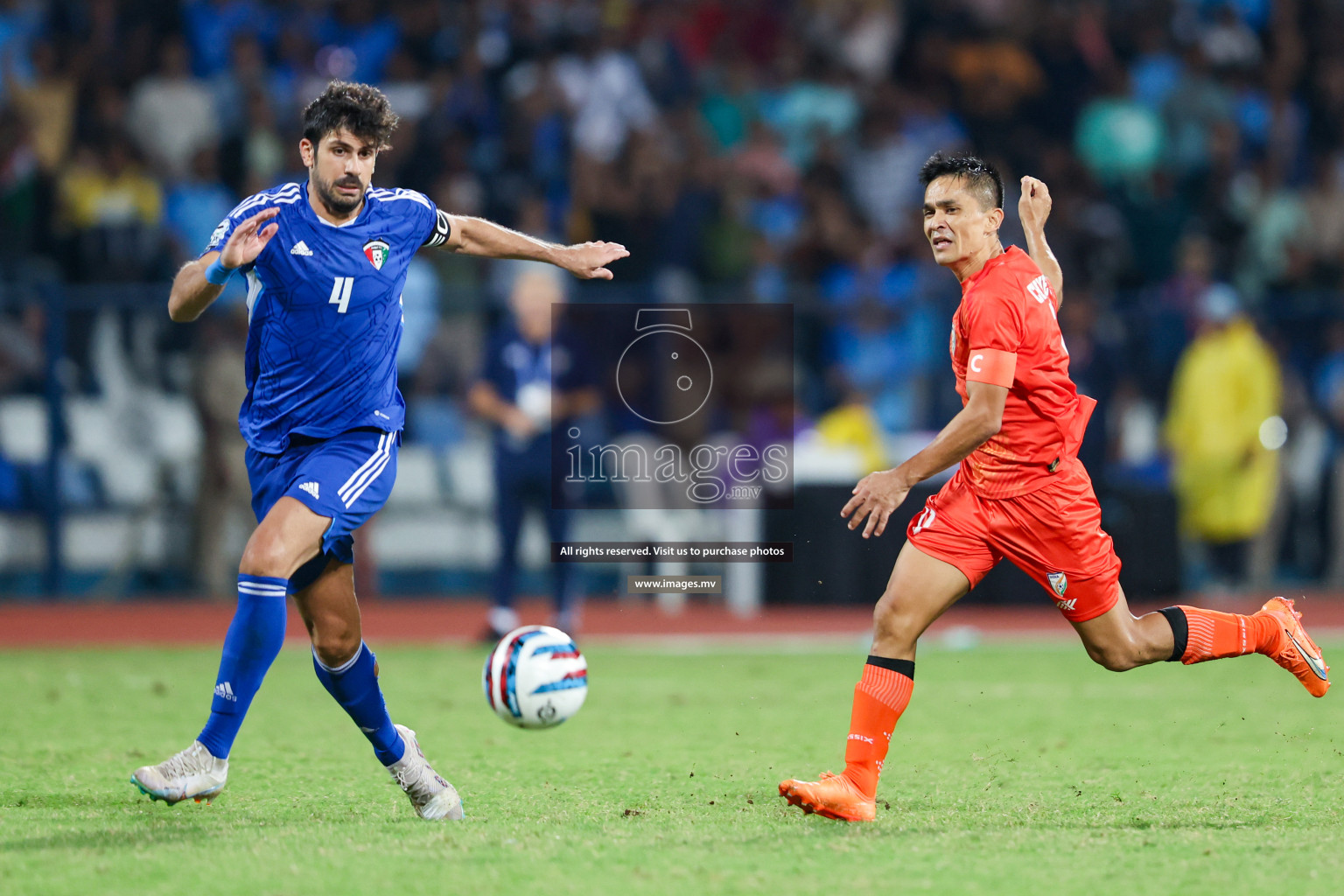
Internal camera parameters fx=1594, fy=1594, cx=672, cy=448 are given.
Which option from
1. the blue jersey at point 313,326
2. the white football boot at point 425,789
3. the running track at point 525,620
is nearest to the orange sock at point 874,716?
the white football boot at point 425,789

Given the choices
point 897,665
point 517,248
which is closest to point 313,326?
point 517,248

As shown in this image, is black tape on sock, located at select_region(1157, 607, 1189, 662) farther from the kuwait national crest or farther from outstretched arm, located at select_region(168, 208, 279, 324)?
outstretched arm, located at select_region(168, 208, 279, 324)

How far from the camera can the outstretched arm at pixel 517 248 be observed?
638 centimetres

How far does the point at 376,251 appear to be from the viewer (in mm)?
6035

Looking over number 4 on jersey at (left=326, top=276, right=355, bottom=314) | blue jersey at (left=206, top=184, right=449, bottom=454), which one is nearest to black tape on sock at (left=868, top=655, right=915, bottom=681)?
blue jersey at (left=206, top=184, right=449, bottom=454)

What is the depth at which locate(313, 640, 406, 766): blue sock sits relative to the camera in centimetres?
585

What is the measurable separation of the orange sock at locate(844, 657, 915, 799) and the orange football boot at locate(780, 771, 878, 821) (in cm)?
5

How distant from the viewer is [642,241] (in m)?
15.9

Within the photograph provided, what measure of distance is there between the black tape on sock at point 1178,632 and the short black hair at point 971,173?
1.78m

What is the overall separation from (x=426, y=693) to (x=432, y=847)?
15.5 feet

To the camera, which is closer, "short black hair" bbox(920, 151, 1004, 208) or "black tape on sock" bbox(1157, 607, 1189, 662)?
"short black hair" bbox(920, 151, 1004, 208)

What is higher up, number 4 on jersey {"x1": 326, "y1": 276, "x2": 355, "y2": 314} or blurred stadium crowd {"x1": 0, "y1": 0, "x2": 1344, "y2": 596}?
blurred stadium crowd {"x1": 0, "y1": 0, "x2": 1344, "y2": 596}

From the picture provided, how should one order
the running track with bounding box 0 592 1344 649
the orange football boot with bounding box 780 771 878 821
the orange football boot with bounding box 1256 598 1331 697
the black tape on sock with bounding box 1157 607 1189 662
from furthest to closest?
the running track with bounding box 0 592 1344 649, the orange football boot with bounding box 1256 598 1331 697, the black tape on sock with bounding box 1157 607 1189 662, the orange football boot with bounding box 780 771 878 821

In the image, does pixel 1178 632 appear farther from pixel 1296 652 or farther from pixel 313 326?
pixel 313 326
